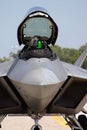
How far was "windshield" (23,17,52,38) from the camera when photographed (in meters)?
5.82

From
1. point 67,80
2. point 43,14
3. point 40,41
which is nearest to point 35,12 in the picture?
point 43,14

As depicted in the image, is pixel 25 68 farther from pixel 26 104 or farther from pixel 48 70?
pixel 26 104

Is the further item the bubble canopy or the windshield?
the windshield

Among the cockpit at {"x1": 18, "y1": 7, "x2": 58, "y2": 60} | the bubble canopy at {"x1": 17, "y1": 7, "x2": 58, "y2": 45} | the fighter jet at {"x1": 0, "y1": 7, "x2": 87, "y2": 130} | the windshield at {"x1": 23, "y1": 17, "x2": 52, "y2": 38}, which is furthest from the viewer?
the windshield at {"x1": 23, "y1": 17, "x2": 52, "y2": 38}

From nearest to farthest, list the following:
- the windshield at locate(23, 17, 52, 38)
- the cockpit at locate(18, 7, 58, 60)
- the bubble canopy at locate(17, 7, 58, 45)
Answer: the cockpit at locate(18, 7, 58, 60) → the bubble canopy at locate(17, 7, 58, 45) → the windshield at locate(23, 17, 52, 38)

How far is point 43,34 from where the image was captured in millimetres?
6047

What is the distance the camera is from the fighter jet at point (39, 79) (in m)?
4.66

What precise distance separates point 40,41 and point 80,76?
2.65 feet

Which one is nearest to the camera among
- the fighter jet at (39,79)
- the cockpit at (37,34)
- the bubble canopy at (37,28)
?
the fighter jet at (39,79)

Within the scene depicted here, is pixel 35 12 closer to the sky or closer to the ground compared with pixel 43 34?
closer to the sky

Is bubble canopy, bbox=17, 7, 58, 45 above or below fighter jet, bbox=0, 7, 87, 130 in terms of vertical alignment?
above

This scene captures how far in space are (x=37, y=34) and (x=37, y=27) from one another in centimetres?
12

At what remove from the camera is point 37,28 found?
6.08 metres

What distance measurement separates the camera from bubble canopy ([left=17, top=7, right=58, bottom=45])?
5719 mm
